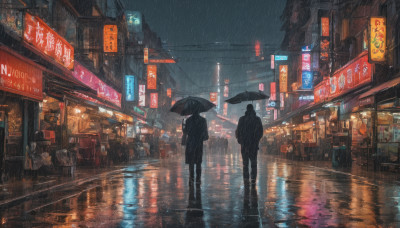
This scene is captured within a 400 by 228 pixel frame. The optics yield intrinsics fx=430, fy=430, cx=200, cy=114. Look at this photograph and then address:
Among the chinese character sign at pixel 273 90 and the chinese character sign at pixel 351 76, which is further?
the chinese character sign at pixel 273 90

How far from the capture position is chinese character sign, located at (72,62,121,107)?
2262 cm

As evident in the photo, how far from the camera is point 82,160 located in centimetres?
2106

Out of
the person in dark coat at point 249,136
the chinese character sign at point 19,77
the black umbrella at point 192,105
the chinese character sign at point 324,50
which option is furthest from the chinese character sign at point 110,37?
the person in dark coat at point 249,136

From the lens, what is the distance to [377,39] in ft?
66.6

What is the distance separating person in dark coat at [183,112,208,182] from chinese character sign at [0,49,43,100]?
5408 mm

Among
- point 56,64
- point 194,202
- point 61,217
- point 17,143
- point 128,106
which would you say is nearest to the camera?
point 61,217

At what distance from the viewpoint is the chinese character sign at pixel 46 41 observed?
14.9 meters

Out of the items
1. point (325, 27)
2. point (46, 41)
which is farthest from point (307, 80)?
point (46, 41)

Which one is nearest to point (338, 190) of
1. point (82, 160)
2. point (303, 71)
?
point (82, 160)

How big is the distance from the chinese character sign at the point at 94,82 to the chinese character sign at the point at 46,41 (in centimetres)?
177

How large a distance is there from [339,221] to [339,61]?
27063 mm

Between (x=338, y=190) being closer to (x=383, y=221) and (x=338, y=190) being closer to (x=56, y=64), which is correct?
(x=383, y=221)

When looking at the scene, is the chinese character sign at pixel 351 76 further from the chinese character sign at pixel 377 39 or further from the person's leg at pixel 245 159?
the person's leg at pixel 245 159

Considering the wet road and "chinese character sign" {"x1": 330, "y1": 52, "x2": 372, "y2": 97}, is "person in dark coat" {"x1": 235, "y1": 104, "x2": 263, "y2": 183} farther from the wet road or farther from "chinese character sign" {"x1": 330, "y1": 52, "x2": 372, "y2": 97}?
"chinese character sign" {"x1": 330, "y1": 52, "x2": 372, "y2": 97}
